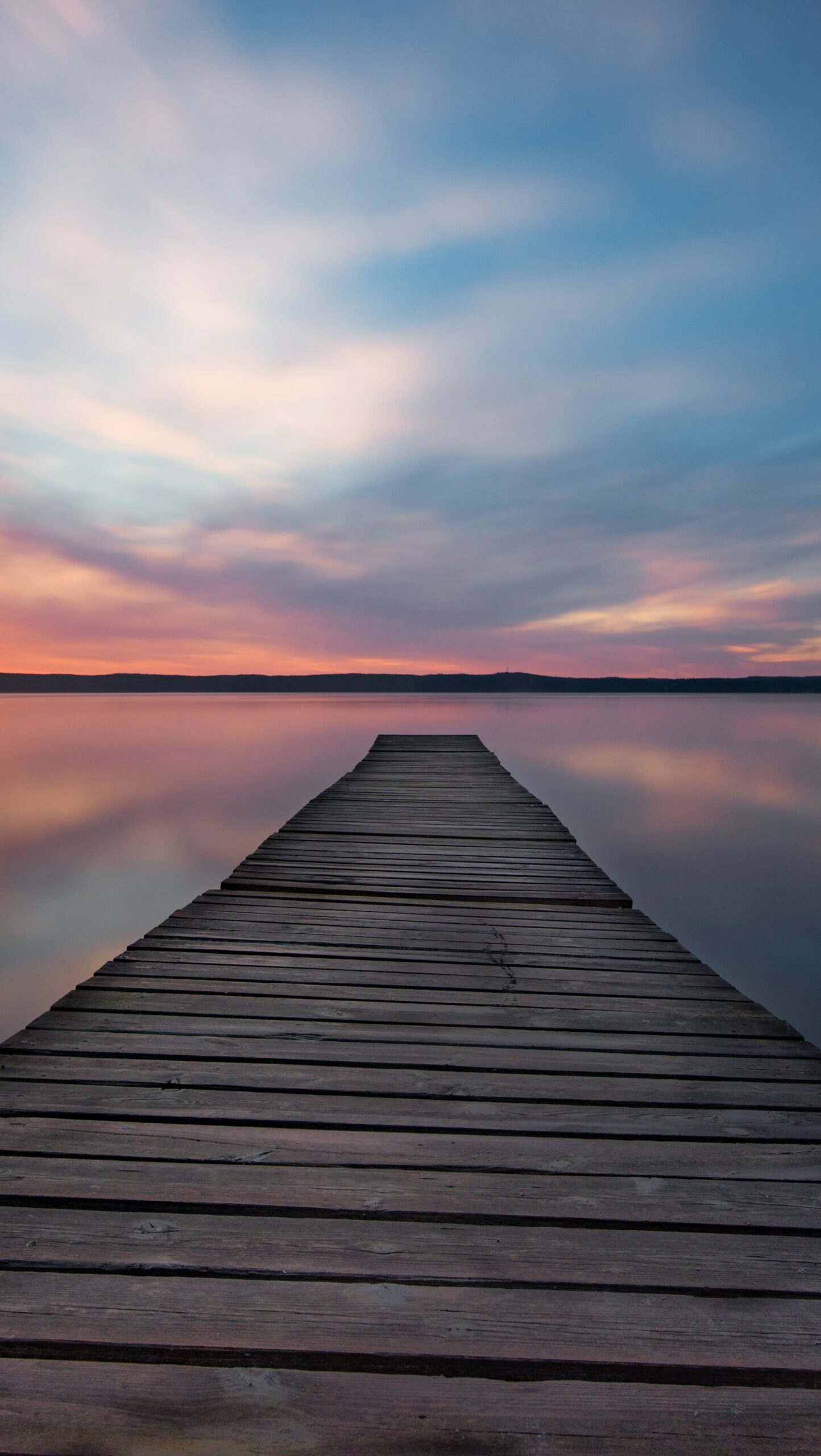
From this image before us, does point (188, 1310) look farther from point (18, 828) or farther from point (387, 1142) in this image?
point (18, 828)

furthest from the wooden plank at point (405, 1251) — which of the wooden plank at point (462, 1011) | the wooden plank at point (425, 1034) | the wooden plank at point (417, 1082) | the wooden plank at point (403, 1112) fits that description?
the wooden plank at point (462, 1011)

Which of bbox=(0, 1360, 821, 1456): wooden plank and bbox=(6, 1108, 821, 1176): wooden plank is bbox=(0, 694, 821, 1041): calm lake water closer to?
bbox=(6, 1108, 821, 1176): wooden plank

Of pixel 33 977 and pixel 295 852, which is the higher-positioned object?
pixel 295 852

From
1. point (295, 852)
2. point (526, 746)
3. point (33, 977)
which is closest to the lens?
point (295, 852)

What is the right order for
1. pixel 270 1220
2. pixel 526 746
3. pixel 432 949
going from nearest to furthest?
pixel 270 1220, pixel 432 949, pixel 526 746

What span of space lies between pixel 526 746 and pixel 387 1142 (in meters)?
23.8

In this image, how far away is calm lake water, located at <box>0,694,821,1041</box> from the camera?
6.78m

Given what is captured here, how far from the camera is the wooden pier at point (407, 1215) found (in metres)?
1.09

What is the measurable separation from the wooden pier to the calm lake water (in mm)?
3567

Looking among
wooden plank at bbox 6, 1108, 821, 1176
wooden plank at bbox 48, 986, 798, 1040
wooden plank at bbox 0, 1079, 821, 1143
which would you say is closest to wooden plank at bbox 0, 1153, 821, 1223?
wooden plank at bbox 6, 1108, 821, 1176

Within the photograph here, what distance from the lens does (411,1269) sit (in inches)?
52.7

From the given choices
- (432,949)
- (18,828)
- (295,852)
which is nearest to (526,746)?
(18,828)

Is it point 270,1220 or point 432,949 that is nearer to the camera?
point 270,1220

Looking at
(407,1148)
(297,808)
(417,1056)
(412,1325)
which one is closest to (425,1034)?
(417,1056)
